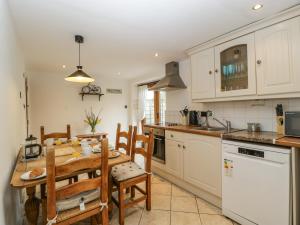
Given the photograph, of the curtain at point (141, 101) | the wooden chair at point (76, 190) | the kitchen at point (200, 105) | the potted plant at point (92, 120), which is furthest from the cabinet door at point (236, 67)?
the potted plant at point (92, 120)

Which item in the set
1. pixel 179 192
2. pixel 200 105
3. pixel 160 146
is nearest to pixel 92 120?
pixel 160 146

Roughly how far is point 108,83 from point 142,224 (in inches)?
159

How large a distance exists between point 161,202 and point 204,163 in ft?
2.50

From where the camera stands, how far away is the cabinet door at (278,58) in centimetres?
159

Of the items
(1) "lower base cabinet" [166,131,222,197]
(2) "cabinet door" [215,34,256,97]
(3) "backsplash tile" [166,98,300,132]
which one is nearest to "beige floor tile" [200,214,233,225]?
(1) "lower base cabinet" [166,131,222,197]

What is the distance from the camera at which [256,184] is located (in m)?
1.61

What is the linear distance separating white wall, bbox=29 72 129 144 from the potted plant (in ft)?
0.35

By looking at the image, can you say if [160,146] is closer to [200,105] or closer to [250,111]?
[200,105]

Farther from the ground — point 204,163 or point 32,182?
point 32,182

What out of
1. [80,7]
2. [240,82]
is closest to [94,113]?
[80,7]

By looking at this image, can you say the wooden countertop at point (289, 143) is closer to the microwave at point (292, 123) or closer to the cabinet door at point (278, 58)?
the microwave at point (292, 123)

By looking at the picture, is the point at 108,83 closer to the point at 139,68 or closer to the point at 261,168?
the point at 139,68

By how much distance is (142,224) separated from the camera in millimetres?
1776

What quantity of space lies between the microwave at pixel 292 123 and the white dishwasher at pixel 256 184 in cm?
31
